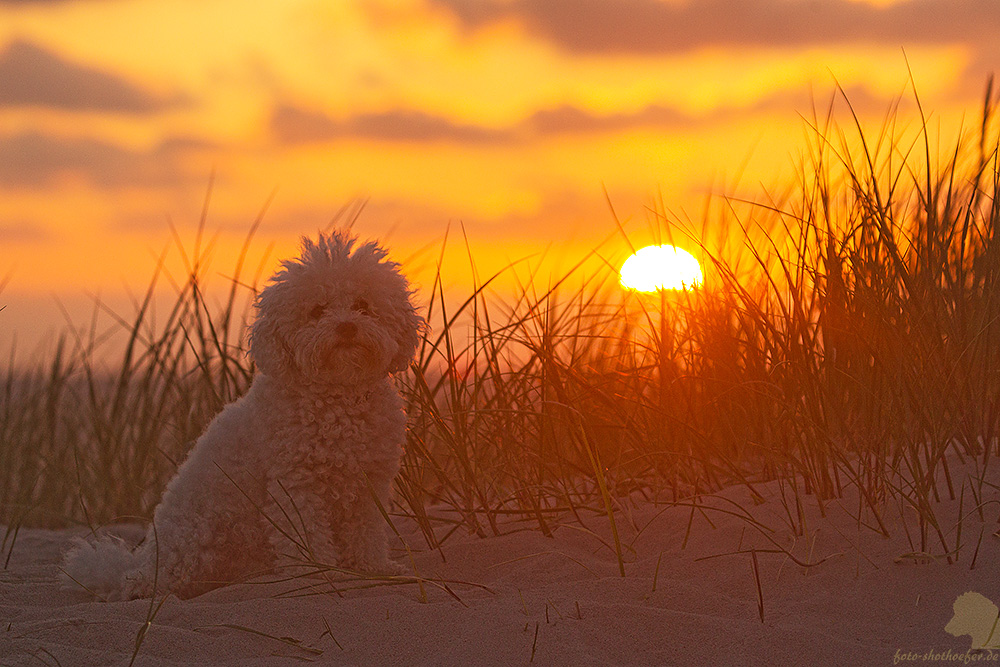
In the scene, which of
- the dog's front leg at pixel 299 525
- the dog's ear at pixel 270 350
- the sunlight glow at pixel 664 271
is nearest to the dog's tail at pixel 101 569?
the dog's front leg at pixel 299 525

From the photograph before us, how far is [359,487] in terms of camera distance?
3.91 meters

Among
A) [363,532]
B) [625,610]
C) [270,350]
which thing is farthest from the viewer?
[363,532]

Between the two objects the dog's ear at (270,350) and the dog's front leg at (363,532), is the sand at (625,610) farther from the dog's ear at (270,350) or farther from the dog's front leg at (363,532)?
the dog's ear at (270,350)

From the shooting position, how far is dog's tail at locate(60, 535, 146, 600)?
3.96 meters

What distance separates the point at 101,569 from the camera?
3.98 meters

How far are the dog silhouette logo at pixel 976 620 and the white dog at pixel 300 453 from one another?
90.0 inches

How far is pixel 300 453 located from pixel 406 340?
0.69m

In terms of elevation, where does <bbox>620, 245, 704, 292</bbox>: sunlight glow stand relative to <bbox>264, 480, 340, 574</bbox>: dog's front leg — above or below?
above

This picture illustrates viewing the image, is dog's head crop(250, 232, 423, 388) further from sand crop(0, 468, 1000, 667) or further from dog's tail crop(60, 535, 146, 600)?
dog's tail crop(60, 535, 146, 600)

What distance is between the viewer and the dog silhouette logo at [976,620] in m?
2.72

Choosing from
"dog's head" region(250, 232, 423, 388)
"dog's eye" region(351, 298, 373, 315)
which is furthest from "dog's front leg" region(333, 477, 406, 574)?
"dog's eye" region(351, 298, 373, 315)

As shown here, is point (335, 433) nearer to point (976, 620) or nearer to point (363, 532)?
point (363, 532)

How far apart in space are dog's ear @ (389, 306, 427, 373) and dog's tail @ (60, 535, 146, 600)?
1492mm

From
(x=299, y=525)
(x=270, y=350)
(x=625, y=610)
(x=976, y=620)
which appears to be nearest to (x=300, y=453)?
(x=299, y=525)
